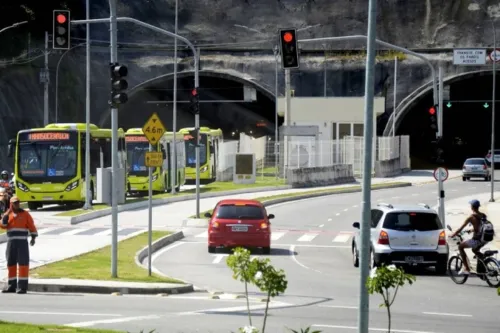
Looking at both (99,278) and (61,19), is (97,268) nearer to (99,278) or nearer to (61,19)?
(99,278)

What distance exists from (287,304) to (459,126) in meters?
91.5

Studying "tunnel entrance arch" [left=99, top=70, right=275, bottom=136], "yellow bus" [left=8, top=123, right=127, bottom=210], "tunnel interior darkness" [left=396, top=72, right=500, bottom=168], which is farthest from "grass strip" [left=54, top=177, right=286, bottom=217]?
"tunnel interior darkness" [left=396, top=72, right=500, bottom=168]

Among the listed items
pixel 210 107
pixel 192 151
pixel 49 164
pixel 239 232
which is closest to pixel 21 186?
pixel 49 164

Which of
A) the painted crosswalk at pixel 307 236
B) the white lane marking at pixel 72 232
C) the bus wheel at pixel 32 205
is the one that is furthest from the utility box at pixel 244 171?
the white lane marking at pixel 72 232

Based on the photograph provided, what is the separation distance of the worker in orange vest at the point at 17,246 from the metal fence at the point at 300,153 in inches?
1800

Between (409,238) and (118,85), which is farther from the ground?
(118,85)

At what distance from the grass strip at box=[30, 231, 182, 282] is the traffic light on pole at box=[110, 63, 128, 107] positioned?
11.7ft

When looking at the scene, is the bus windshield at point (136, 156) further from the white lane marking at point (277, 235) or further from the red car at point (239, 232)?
the red car at point (239, 232)

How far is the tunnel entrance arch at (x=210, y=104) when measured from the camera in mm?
89250

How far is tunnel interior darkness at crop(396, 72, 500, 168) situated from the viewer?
9806cm

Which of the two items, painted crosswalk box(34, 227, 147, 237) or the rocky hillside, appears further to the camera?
the rocky hillside

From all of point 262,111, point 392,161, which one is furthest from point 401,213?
point 262,111

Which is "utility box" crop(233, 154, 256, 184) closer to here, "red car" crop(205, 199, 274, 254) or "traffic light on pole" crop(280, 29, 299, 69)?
"traffic light on pole" crop(280, 29, 299, 69)

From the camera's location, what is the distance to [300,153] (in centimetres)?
6981
